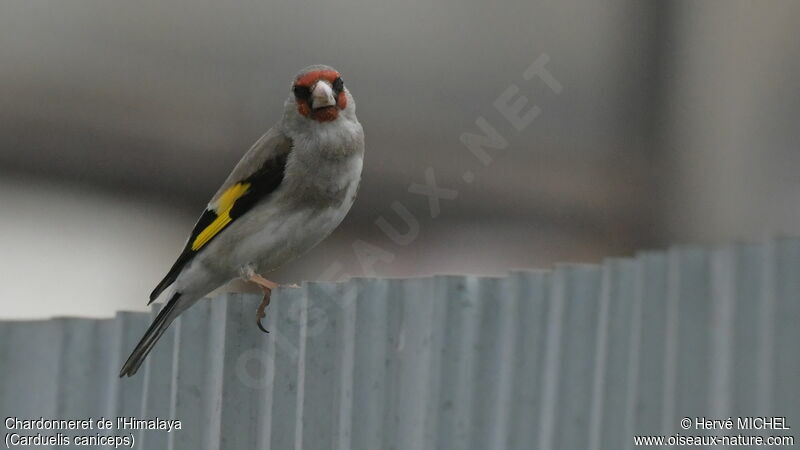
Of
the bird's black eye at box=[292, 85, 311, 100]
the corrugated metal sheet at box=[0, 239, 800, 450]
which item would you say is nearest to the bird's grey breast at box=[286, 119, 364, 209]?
the bird's black eye at box=[292, 85, 311, 100]

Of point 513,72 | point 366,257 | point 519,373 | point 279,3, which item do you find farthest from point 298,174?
point 513,72

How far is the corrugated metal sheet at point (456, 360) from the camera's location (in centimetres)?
249

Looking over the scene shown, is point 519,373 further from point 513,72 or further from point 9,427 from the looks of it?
point 513,72

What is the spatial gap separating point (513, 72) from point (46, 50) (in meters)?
3.77

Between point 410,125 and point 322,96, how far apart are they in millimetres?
5533

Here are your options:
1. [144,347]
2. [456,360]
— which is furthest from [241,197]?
[456,360]

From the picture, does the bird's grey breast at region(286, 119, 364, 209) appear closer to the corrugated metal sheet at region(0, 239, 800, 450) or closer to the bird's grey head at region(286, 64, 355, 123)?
the bird's grey head at region(286, 64, 355, 123)

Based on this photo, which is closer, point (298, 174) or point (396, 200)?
point (298, 174)

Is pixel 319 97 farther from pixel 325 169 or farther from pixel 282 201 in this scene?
pixel 282 201

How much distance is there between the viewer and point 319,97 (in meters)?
4.64

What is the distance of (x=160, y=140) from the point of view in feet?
30.6

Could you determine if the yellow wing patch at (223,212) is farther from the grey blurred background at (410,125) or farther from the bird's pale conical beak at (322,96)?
the grey blurred background at (410,125)

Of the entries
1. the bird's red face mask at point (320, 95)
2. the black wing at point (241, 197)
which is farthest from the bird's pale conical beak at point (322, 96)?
the black wing at point (241, 197)

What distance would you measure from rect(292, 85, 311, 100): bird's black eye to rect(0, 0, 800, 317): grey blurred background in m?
3.77
